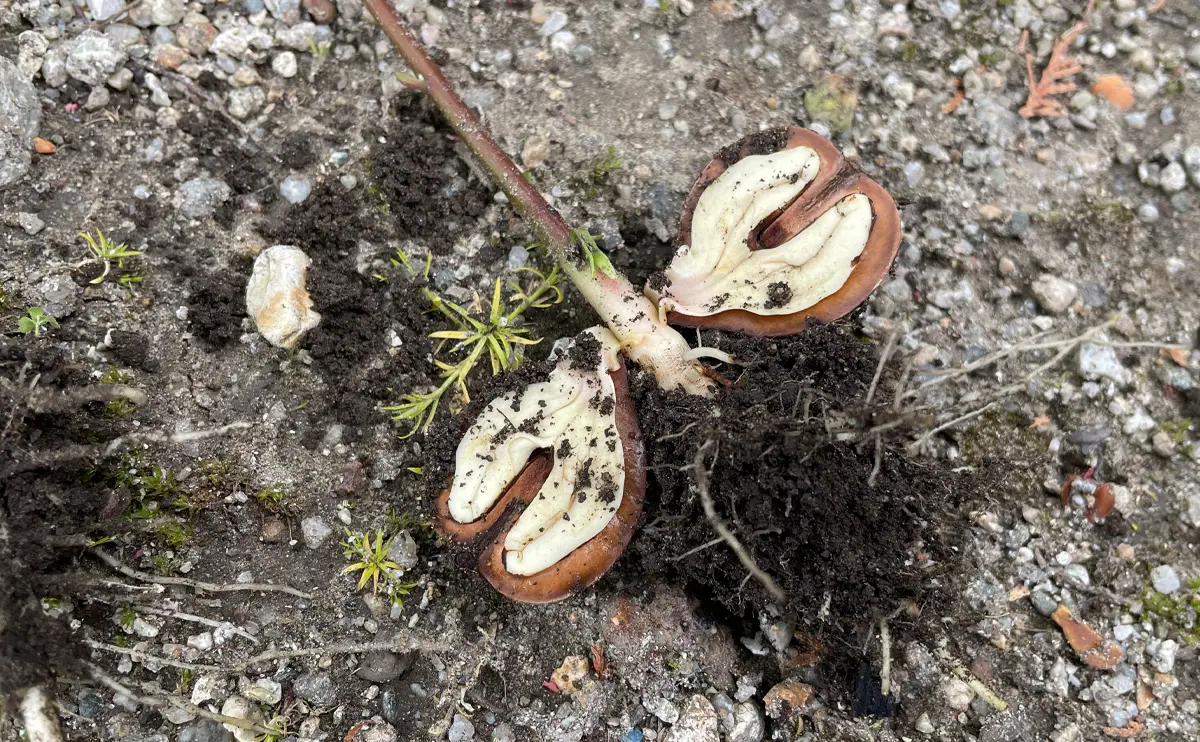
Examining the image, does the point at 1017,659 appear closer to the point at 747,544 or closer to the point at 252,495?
the point at 747,544

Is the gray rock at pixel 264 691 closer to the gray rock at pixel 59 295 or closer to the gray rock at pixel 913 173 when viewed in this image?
the gray rock at pixel 59 295

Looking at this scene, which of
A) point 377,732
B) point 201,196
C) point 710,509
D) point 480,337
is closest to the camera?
point 710,509

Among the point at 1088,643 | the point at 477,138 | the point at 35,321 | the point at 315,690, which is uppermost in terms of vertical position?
the point at 477,138

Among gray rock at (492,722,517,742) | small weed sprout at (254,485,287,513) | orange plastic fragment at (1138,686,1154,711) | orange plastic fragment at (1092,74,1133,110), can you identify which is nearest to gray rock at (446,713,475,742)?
gray rock at (492,722,517,742)

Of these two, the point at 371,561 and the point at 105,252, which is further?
the point at 105,252

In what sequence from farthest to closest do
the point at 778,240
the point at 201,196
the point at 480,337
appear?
the point at 201,196, the point at 480,337, the point at 778,240

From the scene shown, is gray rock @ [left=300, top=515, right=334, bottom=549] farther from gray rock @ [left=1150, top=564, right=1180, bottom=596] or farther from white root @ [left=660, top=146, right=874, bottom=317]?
gray rock @ [left=1150, top=564, right=1180, bottom=596]

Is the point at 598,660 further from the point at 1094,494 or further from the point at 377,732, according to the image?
the point at 1094,494

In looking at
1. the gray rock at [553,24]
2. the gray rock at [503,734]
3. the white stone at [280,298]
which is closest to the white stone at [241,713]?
the gray rock at [503,734]

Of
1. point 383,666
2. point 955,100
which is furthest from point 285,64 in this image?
point 955,100
